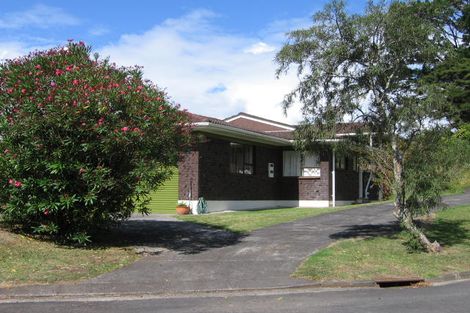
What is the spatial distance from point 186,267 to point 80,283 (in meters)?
2.28

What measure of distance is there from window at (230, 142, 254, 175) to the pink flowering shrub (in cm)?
996

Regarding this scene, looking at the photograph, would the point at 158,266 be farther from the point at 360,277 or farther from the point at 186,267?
the point at 360,277

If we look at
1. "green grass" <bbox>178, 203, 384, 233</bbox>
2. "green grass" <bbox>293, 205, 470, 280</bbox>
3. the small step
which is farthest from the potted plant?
the small step

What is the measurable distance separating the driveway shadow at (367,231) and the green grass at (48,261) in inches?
228

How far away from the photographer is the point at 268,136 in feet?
78.3

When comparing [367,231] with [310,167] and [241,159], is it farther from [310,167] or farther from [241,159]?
[310,167]

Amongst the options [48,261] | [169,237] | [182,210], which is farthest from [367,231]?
[48,261]

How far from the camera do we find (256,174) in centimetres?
2470

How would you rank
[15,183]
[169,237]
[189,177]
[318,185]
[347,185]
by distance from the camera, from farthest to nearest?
[347,185] < [318,185] < [189,177] < [169,237] < [15,183]

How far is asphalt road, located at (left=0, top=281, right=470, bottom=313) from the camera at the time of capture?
323 inches

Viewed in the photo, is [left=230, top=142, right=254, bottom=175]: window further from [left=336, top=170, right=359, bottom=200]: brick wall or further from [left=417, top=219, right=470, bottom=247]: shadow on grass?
[left=417, top=219, right=470, bottom=247]: shadow on grass

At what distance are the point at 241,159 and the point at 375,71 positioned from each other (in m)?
11.7

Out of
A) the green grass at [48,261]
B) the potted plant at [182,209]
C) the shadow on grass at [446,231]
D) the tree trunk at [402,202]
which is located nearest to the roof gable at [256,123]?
the potted plant at [182,209]

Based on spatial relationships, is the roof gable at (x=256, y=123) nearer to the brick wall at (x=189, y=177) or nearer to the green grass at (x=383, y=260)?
the brick wall at (x=189, y=177)
